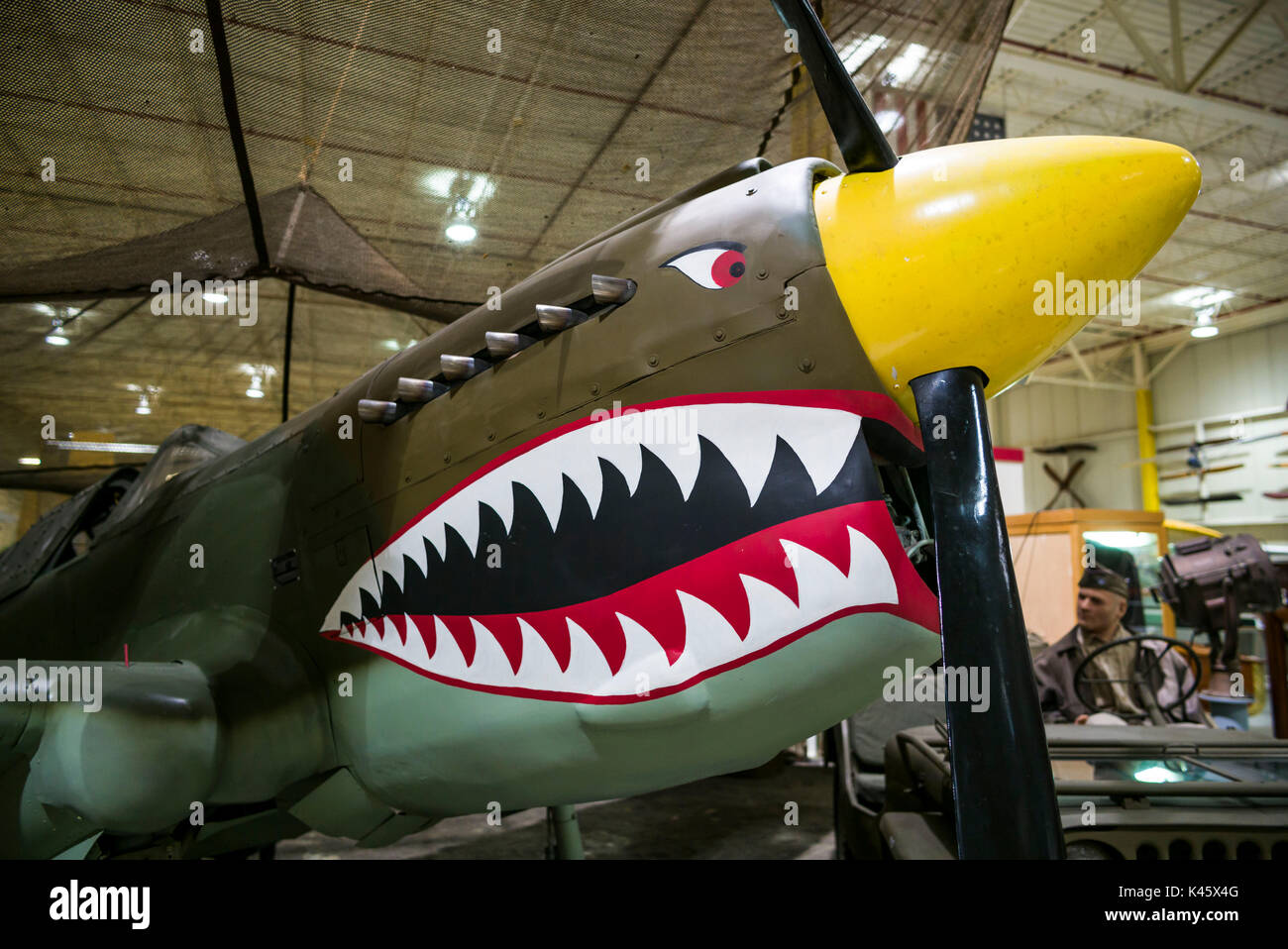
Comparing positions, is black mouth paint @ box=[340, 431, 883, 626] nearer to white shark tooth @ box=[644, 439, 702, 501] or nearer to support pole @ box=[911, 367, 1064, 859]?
white shark tooth @ box=[644, 439, 702, 501]

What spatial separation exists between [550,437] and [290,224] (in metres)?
2.11

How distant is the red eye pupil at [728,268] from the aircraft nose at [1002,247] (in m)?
0.16

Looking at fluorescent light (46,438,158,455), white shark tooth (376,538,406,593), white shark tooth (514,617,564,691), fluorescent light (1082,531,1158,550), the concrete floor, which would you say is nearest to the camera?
white shark tooth (514,617,564,691)

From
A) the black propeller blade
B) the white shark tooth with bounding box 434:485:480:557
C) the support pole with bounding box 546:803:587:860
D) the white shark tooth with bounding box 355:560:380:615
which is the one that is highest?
the black propeller blade

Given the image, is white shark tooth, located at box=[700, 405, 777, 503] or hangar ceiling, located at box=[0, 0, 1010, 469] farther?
hangar ceiling, located at box=[0, 0, 1010, 469]

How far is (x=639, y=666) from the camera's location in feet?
4.16

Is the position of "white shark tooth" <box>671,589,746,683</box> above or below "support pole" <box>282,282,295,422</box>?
below

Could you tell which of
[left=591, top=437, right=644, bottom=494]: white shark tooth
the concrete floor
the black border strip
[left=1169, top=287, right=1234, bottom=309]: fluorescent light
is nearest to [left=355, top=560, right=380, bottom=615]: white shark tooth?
[left=591, top=437, right=644, bottom=494]: white shark tooth

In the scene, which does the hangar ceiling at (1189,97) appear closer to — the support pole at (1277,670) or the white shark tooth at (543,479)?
the support pole at (1277,670)

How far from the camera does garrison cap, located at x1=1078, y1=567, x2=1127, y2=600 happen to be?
4.13m

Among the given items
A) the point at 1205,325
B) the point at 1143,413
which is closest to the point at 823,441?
the point at 1205,325

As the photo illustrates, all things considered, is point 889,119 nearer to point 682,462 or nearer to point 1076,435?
point 682,462

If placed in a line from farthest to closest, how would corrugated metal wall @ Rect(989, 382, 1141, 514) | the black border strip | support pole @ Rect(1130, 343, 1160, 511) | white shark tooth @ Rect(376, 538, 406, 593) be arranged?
corrugated metal wall @ Rect(989, 382, 1141, 514), support pole @ Rect(1130, 343, 1160, 511), the black border strip, white shark tooth @ Rect(376, 538, 406, 593)
